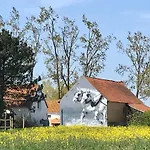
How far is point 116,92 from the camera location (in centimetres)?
5266

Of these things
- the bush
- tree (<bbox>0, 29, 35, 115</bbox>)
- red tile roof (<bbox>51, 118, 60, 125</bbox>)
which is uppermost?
tree (<bbox>0, 29, 35, 115</bbox>)

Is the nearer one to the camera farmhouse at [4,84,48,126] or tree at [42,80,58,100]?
farmhouse at [4,84,48,126]

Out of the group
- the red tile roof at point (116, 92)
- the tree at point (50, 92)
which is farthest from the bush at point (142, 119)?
the tree at point (50, 92)

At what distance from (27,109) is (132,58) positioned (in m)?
12.7

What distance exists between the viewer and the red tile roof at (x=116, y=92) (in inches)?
1984

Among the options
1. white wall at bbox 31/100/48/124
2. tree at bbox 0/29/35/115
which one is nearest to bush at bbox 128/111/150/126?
tree at bbox 0/29/35/115

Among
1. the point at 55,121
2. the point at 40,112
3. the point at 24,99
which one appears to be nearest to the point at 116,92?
the point at 40,112

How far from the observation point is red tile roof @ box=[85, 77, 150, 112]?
165 feet

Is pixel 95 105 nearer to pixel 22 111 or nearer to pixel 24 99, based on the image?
pixel 24 99

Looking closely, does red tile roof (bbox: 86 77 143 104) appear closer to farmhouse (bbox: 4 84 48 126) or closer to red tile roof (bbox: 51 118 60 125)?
farmhouse (bbox: 4 84 48 126)

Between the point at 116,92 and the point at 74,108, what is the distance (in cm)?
490

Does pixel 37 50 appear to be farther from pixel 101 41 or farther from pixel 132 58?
pixel 132 58

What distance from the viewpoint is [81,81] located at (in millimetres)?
50812

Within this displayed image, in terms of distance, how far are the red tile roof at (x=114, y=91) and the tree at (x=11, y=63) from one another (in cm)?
899
